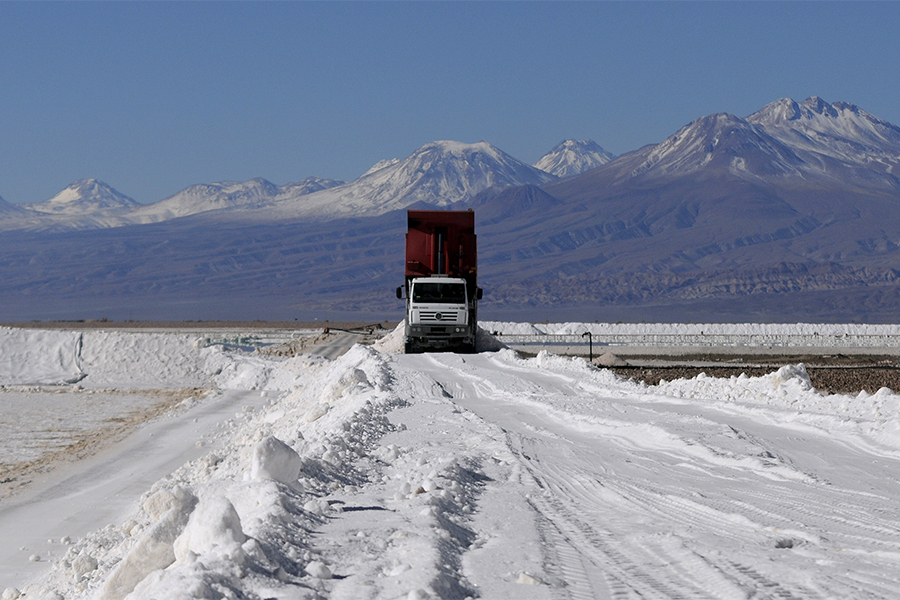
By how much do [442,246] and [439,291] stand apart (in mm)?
1586

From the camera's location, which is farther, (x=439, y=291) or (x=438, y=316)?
(x=438, y=316)

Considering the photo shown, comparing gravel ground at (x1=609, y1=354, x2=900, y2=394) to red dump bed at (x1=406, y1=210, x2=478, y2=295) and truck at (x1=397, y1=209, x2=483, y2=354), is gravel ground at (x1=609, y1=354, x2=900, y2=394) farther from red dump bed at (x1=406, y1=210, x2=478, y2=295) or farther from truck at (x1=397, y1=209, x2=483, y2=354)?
red dump bed at (x1=406, y1=210, x2=478, y2=295)

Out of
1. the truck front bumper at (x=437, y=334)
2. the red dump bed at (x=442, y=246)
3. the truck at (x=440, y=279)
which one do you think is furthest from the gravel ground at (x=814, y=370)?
the red dump bed at (x=442, y=246)

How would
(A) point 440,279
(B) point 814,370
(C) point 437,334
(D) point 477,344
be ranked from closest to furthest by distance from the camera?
(A) point 440,279 < (B) point 814,370 < (C) point 437,334 < (D) point 477,344

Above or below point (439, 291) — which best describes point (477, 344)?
below

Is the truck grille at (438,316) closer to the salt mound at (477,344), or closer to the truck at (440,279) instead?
the truck at (440,279)

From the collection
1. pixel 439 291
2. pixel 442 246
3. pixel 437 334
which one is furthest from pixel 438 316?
pixel 442 246

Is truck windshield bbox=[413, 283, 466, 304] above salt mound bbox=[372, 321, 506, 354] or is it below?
above

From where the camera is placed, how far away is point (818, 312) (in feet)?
624

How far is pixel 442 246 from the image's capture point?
3247 cm

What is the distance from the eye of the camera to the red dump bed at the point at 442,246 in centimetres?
3222

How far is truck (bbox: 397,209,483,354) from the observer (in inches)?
1251

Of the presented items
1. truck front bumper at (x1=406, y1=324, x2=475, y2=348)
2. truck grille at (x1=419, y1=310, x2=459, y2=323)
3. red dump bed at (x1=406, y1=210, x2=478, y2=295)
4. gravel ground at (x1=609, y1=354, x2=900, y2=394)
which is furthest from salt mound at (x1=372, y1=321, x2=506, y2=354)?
gravel ground at (x1=609, y1=354, x2=900, y2=394)

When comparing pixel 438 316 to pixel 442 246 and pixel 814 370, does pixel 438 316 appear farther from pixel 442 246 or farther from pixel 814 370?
pixel 814 370
